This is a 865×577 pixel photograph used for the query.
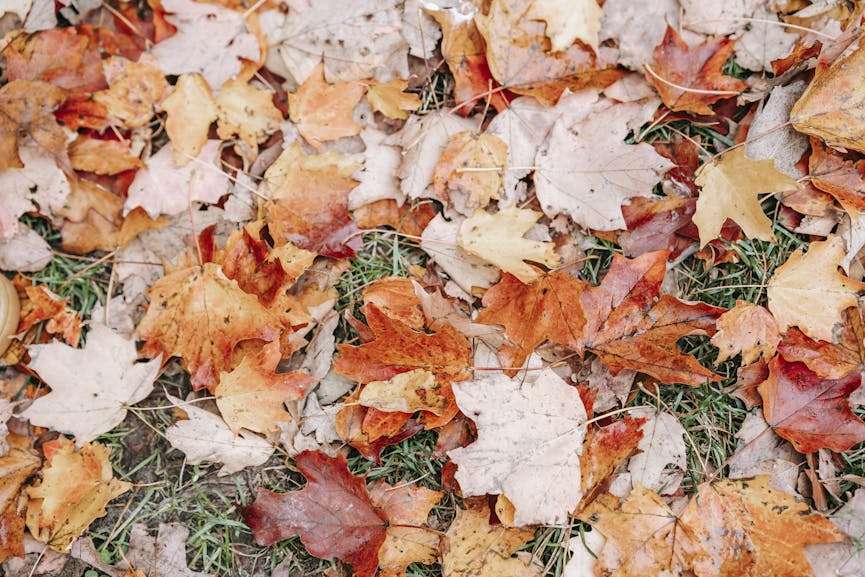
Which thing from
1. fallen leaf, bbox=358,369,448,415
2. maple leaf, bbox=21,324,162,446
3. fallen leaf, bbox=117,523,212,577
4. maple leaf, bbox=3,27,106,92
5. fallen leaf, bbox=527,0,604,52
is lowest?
fallen leaf, bbox=117,523,212,577

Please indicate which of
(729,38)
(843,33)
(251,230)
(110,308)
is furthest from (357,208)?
(843,33)

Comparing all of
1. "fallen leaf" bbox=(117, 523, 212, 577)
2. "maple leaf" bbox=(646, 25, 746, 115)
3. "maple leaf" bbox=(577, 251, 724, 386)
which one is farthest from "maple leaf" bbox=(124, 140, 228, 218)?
"maple leaf" bbox=(646, 25, 746, 115)

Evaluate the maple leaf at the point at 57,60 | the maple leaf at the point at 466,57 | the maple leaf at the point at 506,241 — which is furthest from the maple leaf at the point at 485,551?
the maple leaf at the point at 57,60

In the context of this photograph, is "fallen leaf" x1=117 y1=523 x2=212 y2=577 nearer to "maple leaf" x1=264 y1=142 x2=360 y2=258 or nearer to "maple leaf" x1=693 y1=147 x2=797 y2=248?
"maple leaf" x1=264 y1=142 x2=360 y2=258

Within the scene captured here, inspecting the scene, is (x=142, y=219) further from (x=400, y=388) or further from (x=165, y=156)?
(x=400, y=388)

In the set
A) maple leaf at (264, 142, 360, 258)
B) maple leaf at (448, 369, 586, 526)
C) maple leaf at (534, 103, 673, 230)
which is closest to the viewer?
maple leaf at (448, 369, 586, 526)

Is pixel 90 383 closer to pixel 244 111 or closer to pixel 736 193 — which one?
pixel 244 111
